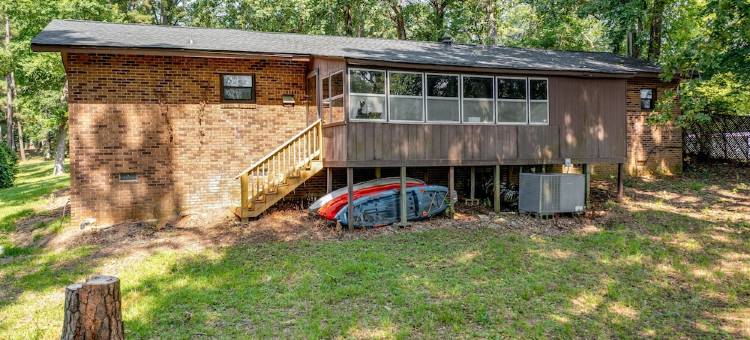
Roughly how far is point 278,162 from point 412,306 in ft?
21.1

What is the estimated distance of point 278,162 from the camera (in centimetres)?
1191

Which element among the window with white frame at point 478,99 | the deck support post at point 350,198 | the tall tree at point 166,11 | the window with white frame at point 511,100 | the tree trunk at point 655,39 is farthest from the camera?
the tall tree at point 166,11

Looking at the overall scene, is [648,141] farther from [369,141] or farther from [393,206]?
[369,141]

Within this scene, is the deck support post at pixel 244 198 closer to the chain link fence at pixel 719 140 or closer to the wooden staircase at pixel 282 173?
the wooden staircase at pixel 282 173

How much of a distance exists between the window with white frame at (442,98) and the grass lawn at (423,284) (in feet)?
9.02

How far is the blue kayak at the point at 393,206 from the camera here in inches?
431

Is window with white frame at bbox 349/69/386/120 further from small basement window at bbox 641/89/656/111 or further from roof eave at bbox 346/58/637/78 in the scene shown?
small basement window at bbox 641/89/656/111

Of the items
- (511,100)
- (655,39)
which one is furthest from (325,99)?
(655,39)

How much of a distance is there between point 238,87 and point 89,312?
30.4ft

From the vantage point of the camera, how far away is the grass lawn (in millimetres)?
Answer: 5910

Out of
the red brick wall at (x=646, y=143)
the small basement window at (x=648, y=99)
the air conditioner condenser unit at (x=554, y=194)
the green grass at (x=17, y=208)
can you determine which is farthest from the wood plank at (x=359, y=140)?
the small basement window at (x=648, y=99)

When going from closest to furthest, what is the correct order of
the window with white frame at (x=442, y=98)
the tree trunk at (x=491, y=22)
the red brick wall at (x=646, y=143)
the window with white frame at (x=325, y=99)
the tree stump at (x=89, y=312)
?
the tree stump at (x=89, y=312) < the window with white frame at (x=442, y=98) < the window with white frame at (x=325, y=99) < the red brick wall at (x=646, y=143) < the tree trunk at (x=491, y=22)

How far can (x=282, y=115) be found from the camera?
12.7 metres

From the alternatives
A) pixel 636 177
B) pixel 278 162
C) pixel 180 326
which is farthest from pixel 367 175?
pixel 636 177
